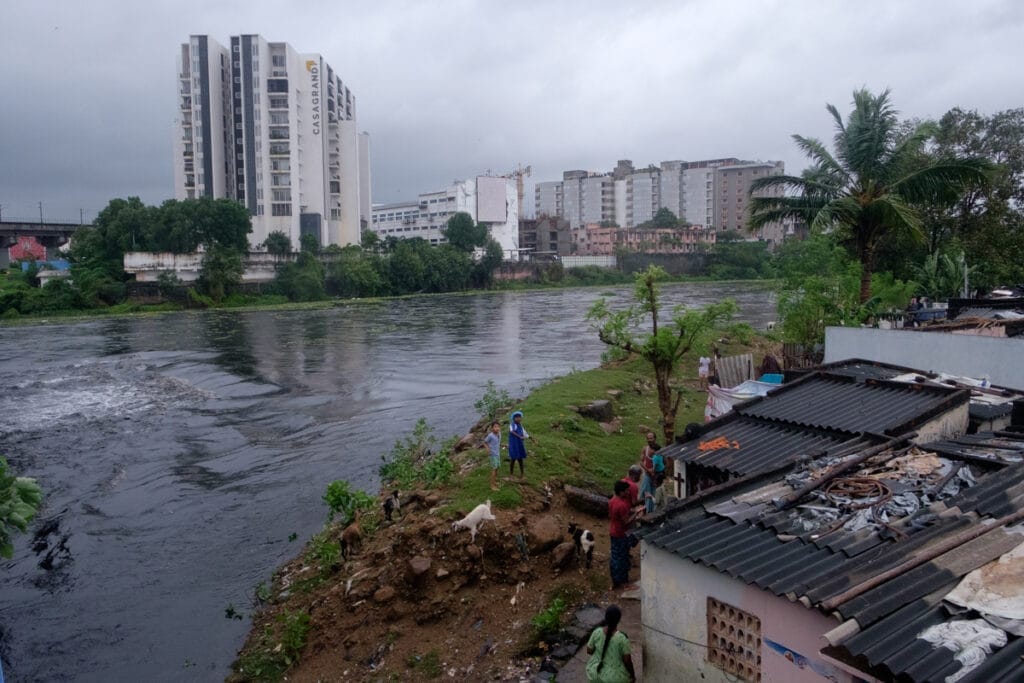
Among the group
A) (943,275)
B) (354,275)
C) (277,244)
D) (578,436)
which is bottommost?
(578,436)

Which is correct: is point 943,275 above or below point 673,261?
below

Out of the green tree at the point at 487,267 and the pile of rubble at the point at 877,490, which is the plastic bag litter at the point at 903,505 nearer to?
the pile of rubble at the point at 877,490

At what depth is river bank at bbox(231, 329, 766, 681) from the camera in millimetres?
8562

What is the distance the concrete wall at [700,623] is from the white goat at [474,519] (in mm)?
3406

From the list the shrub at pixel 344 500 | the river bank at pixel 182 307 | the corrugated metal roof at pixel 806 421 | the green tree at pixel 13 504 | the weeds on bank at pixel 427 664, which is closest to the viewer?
the green tree at pixel 13 504

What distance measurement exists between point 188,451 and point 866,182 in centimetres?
1755

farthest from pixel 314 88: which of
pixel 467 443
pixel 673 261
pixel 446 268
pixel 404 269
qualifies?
pixel 467 443

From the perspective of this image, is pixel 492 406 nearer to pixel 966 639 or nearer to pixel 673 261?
pixel 966 639

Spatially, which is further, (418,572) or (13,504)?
(418,572)

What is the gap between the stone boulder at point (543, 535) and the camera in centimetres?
998

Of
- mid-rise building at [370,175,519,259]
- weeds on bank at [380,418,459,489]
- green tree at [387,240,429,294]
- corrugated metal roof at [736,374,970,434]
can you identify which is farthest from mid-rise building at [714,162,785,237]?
corrugated metal roof at [736,374,970,434]

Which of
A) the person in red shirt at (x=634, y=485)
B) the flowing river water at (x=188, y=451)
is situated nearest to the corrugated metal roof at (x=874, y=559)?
the person in red shirt at (x=634, y=485)

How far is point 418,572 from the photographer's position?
370 inches

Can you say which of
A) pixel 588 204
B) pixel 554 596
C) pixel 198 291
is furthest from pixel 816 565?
pixel 588 204
